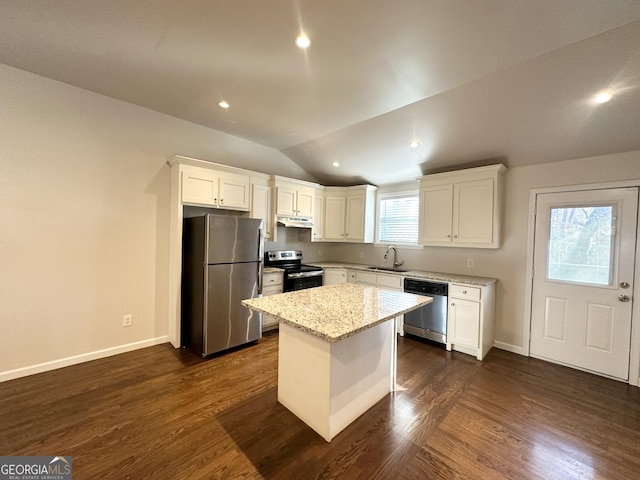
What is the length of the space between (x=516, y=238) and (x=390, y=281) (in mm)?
1718

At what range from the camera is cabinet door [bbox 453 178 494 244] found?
130 inches

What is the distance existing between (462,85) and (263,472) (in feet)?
11.1

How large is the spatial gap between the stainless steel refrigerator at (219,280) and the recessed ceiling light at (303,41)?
190 cm

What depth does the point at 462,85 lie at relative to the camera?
2.38 m

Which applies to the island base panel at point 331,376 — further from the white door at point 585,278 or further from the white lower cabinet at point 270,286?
the white door at point 585,278

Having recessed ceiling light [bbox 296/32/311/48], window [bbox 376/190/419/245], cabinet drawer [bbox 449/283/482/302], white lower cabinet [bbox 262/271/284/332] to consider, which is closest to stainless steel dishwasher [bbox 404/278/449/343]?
cabinet drawer [bbox 449/283/482/302]

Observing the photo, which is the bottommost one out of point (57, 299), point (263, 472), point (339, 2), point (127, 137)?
point (263, 472)

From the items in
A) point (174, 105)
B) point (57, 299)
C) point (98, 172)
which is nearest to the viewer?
point (57, 299)

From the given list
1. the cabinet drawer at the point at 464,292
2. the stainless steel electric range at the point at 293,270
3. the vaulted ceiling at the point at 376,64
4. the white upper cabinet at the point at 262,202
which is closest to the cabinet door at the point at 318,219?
the stainless steel electric range at the point at 293,270

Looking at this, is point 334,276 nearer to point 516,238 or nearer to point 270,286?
point 270,286

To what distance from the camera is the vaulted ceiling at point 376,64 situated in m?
1.67

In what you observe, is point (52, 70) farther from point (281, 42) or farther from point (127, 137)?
point (281, 42)

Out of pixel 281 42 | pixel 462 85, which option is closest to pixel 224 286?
pixel 281 42

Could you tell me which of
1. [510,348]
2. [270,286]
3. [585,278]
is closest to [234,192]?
[270,286]
